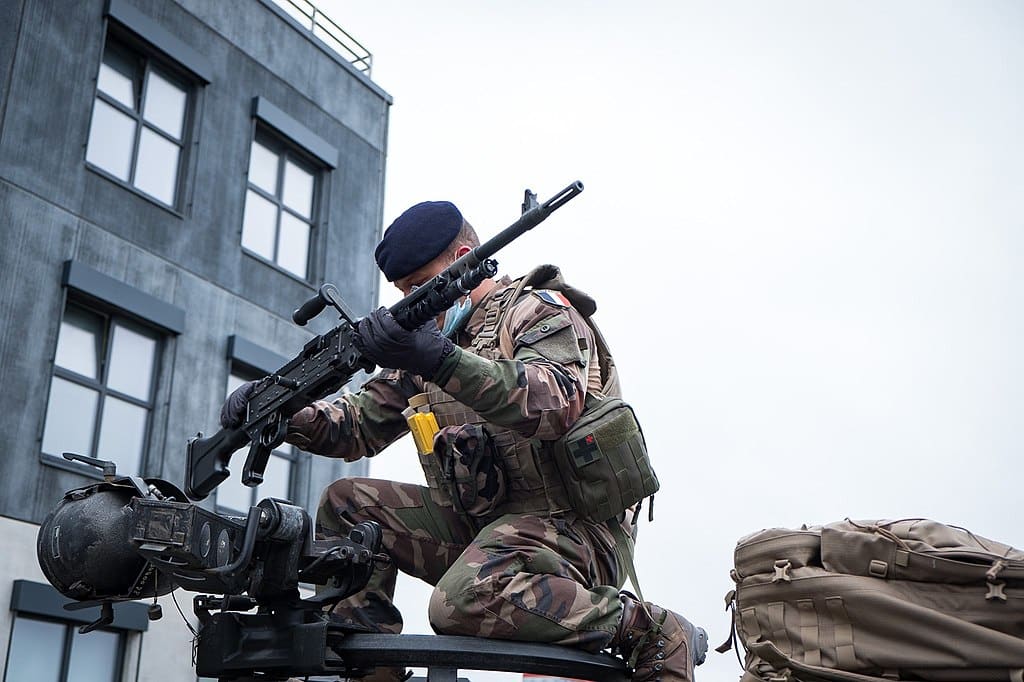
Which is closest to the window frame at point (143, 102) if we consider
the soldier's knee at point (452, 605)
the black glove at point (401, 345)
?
the black glove at point (401, 345)

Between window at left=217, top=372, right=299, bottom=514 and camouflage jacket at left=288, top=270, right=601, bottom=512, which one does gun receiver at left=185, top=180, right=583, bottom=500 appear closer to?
camouflage jacket at left=288, top=270, right=601, bottom=512

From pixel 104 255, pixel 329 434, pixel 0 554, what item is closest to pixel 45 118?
pixel 104 255

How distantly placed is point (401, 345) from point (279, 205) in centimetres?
1299

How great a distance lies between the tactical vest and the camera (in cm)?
412

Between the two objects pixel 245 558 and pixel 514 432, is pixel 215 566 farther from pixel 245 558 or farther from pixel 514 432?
pixel 514 432

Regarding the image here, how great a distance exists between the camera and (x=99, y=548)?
3537 mm

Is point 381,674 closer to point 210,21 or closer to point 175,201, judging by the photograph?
point 175,201

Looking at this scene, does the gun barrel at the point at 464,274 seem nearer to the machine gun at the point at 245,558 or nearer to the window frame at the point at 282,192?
the machine gun at the point at 245,558

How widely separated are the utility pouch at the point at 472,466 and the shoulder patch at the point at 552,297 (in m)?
0.54

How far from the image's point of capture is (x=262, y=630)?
3789 mm

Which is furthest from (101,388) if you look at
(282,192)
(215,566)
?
(215,566)

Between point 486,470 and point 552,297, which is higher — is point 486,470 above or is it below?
below

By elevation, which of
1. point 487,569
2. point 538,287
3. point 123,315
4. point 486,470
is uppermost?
point 123,315

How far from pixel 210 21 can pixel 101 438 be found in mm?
6096
